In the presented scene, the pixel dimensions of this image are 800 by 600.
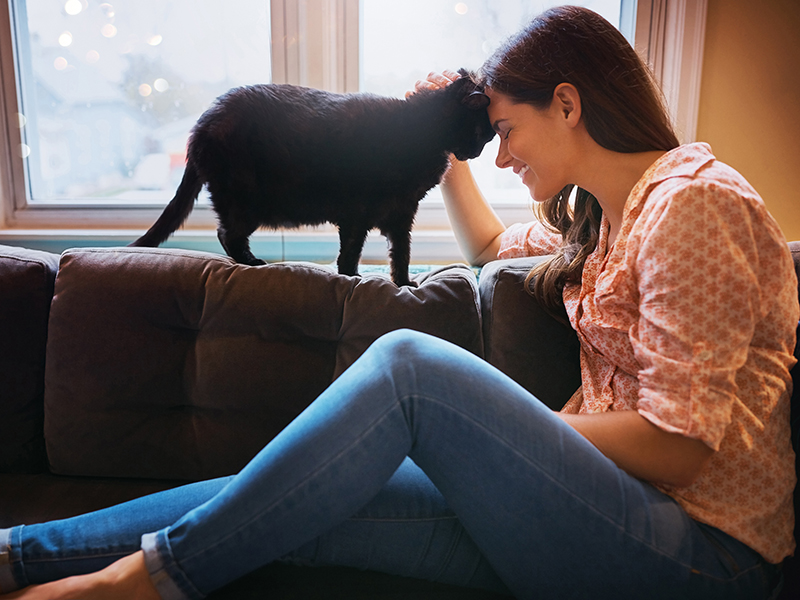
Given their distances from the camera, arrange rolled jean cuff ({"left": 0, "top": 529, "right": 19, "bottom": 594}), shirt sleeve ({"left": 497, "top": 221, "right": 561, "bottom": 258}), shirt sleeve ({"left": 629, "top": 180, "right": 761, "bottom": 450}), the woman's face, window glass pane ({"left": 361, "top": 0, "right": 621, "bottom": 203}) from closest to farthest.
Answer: shirt sleeve ({"left": 629, "top": 180, "right": 761, "bottom": 450})
rolled jean cuff ({"left": 0, "top": 529, "right": 19, "bottom": 594})
the woman's face
shirt sleeve ({"left": 497, "top": 221, "right": 561, "bottom": 258})
window glass pane ({"left": 361, "top": 0, "right": 621, "bottom": 203})

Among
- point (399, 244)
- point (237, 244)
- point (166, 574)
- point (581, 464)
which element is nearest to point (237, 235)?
point (237, 244)

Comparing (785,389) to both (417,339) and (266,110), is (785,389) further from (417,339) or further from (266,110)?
(266,110)

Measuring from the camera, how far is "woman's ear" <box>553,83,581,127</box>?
0.79 metres

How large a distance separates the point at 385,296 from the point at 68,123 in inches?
52.4

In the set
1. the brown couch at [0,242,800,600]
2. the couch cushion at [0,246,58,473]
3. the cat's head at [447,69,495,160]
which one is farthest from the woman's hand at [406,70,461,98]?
the couch cushion at [0,246,58,473]

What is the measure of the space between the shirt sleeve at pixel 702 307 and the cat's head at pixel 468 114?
40 cm

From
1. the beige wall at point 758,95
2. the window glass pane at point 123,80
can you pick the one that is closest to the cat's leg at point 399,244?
the window glass pane at point 123,80

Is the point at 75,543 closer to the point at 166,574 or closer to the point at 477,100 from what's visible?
the point at 166,574

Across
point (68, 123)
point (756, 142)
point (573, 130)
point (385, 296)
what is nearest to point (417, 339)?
point (385, 296)

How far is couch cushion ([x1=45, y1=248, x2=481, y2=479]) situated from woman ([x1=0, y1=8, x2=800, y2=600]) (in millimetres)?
261

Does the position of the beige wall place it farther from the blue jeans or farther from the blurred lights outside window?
the blue jeans

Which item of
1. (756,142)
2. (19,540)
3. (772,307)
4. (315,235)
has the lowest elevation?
(19,540)

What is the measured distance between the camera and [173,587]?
65 centimetres

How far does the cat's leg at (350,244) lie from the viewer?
0.99 metres
